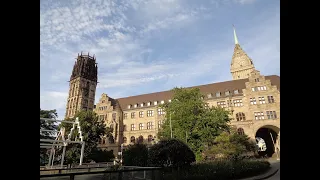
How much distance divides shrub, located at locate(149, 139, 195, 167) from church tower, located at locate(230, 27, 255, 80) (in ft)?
260

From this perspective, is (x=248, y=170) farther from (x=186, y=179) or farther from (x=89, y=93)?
(x=89, y=93)

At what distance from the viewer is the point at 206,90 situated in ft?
193

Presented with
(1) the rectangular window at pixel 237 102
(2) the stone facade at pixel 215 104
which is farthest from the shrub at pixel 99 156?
(1) the rectangular window at pixel 237 102

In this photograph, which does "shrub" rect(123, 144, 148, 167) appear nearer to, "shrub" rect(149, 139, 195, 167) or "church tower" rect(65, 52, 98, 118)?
"shrub" rect(149, 139, 195, 167)

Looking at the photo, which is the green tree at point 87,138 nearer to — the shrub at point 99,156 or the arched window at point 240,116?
the shrub at point 99,156

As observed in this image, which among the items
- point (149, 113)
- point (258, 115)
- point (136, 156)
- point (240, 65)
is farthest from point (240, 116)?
point (240, 65)

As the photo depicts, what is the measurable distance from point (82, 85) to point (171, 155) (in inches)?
2587

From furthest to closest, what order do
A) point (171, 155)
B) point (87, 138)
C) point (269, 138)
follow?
point (269, 138), point (87, 138), point (171, 155)

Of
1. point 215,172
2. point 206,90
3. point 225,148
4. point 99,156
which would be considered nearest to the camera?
point 215,172

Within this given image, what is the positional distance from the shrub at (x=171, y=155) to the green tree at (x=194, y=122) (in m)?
14.1

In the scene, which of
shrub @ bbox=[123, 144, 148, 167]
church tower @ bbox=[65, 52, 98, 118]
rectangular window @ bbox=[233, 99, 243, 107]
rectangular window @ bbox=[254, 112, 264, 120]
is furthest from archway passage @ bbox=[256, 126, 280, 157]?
church tower @ bbox=[65, 52, 98, 118]

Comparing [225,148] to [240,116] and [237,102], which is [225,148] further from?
[237,102]
